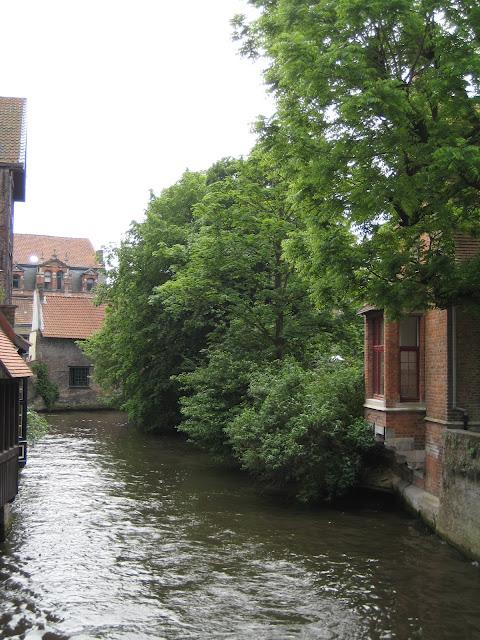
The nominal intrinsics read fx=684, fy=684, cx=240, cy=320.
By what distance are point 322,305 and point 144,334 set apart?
17.7 m

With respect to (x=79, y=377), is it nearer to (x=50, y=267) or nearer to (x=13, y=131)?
(x=50, y=267)

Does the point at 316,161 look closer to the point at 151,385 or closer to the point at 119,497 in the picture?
the point at 119,497

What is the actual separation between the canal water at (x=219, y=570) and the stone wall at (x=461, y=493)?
1.24ft

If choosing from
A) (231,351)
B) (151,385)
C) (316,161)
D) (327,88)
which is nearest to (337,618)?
(316,161)

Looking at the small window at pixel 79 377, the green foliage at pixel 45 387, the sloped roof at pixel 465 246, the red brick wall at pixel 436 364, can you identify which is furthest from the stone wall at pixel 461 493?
the small window at pixel 79 377

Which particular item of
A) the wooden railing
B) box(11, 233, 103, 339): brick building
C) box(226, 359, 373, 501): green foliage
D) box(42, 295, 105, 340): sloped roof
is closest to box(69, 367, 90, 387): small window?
box(42, 295, 105, 340): sloped roof

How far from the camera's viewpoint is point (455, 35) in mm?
10117

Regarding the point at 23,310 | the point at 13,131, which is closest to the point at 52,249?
the point at 23,310

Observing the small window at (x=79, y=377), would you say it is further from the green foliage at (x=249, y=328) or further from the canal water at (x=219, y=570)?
the canal water at (x=219, y=570)

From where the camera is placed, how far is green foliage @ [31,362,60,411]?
40375mm

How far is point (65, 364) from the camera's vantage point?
1732 inches

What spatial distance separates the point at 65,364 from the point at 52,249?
70.0ft

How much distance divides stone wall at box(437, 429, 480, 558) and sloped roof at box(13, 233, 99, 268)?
51645mm

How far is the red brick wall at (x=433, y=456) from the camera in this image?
14.0 metres
